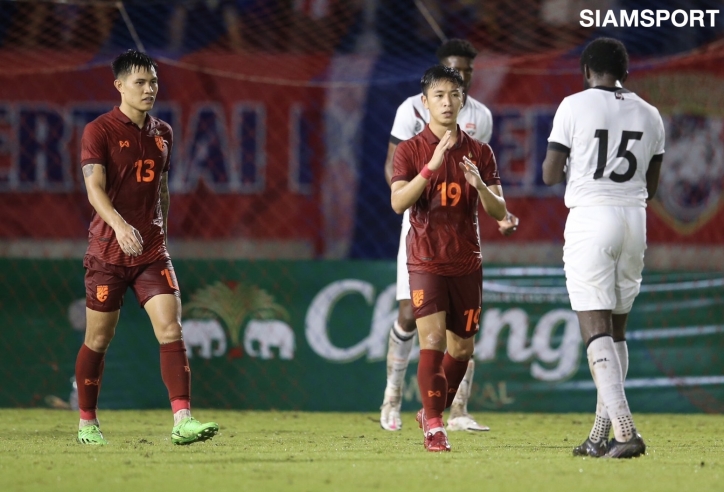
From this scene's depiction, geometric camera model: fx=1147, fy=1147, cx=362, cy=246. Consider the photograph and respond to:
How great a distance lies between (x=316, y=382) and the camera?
7.86 m

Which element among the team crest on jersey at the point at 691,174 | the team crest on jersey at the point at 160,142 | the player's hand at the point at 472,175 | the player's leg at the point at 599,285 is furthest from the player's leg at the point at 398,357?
the team crest on jersey at the point at 691,174

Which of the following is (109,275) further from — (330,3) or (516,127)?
(330,3)

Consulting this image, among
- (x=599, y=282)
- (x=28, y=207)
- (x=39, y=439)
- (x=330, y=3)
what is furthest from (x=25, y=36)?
(x=599, y=282)

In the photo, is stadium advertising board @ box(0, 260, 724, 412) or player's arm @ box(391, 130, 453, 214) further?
stadium advertising board @ box(0, 260, 724, 412)

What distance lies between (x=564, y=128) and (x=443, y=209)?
0.71 m

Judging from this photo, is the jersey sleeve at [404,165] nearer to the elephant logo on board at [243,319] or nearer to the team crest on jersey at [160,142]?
the team crest on jersey at [160,142]

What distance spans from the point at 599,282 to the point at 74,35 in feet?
22.5

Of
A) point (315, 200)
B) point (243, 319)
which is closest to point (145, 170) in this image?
point (243, 319)

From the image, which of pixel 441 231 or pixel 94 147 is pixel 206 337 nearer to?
pixel 94 147

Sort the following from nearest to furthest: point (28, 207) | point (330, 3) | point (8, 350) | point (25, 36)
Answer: point (8, 350) → point (28, 207) → point (25, 36) → point (330, 3)

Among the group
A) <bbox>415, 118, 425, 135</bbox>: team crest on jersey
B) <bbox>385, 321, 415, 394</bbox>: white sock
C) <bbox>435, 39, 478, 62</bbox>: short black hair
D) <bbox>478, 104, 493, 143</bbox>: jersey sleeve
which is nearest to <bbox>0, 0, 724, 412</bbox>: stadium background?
A: <bbox>385, 321, 415, 394</bbox>: white sock

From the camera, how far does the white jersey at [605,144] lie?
16.1ft

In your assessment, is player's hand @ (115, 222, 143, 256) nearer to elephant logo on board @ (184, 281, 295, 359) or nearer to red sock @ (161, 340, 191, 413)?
red sock @ (161, 340, 191, 413)

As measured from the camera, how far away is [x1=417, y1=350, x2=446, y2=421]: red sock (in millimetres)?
5133
